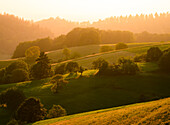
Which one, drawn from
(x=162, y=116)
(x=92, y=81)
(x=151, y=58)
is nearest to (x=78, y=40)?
(x=151, y=58)

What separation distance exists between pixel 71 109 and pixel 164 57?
3811 cm

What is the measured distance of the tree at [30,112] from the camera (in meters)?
35.0

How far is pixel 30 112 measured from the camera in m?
35.2

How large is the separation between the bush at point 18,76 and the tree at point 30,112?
37.8 metres

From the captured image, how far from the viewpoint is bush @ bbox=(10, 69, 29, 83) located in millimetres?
71188

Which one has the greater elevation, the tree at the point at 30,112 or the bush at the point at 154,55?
the bush at the point at 154,55

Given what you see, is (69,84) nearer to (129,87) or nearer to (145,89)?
(129,87)

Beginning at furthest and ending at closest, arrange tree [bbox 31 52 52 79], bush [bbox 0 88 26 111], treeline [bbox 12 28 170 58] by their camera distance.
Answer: treeline [bbox 12 28 170 58] → tree [bbox 31 52 52 79] → bush [bbox 0 88 26 111]

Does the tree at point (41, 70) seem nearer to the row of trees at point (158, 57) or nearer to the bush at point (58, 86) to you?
the bush at point (58, 86)

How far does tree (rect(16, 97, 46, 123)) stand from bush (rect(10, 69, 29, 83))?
1490 inches

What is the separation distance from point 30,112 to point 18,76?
40136 millimetres

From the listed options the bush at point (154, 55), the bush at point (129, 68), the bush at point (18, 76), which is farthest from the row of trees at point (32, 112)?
the bush at point (154, 55)

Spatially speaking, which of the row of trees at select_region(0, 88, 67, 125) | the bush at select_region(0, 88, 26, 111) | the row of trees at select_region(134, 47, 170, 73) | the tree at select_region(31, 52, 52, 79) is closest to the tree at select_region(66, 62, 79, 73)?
the tree at select_region(31, 52, 52, 79)

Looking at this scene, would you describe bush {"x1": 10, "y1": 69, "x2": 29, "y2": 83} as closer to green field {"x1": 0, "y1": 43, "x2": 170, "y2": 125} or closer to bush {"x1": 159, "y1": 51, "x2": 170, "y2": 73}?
green field {"x1": 0, "y1": 43, "x2": 170, "y2": 125}
